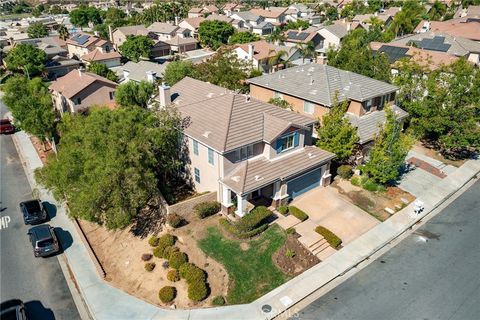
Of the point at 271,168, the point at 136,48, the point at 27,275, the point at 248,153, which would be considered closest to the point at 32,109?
the point at 27,275

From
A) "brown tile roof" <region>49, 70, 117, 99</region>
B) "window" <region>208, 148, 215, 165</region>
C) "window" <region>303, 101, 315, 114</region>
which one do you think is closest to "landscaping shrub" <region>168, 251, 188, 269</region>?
"window" <region>208, 148, 215, 165</region>

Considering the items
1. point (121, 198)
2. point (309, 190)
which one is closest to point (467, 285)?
point (309, 190)

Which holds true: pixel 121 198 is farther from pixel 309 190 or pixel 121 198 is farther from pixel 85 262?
pixel 309 190

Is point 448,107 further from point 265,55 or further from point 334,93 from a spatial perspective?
point 265,55

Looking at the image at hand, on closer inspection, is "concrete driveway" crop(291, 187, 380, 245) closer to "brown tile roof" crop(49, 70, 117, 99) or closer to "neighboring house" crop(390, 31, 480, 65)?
"brown tile roof" crop(49, 70, 117, 99)

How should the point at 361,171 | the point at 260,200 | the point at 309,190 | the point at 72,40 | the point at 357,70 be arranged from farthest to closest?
the point at 72,40 → the point at 357,70 → the point at 361,171 → the point at 309,190 → the point at 260,200

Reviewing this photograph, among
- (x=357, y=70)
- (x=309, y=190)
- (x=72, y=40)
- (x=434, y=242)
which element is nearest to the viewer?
(x=434, y=242)
